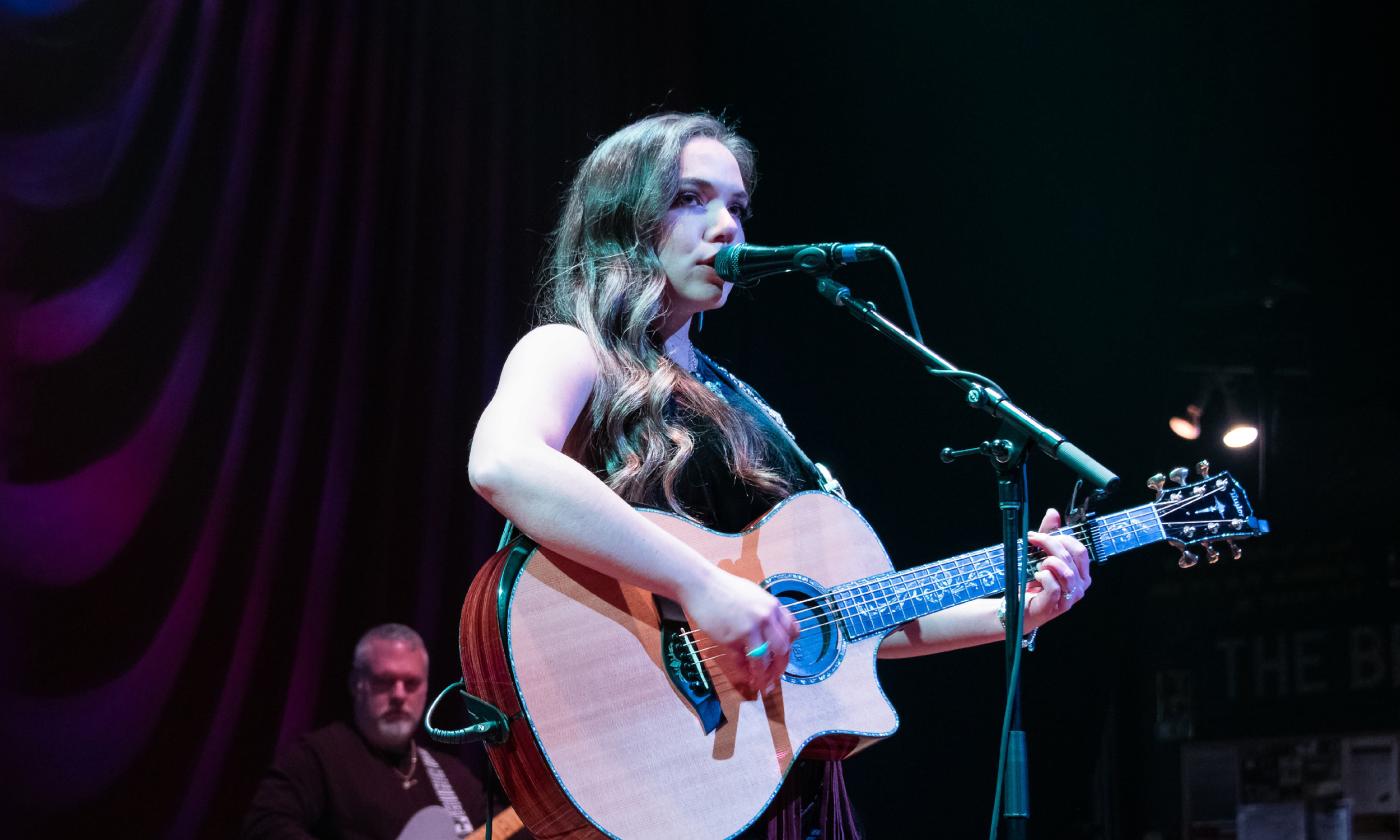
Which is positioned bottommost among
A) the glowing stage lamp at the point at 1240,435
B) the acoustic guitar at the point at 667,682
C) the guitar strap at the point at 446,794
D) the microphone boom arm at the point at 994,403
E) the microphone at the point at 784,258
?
the guitar strap at the point at 446,794

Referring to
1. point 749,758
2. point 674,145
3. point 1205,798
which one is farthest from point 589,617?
point 1205,798

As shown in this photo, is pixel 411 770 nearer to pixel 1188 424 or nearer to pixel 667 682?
pixel 667 682

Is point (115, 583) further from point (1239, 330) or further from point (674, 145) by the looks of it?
point (1239, 330)

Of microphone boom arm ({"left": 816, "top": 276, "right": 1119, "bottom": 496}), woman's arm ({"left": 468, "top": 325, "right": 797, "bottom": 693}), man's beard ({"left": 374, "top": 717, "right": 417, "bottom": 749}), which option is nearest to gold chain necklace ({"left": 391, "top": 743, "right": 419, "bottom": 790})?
man's beard ({"left": 374, "top": 717, "right": 417, "bottom": 749})

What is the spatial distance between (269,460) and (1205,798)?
13.3ft

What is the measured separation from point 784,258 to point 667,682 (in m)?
0.79

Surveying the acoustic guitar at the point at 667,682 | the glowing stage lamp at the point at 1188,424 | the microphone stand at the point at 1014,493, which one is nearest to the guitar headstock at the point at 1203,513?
the acoustic guitar at the point at 667,682

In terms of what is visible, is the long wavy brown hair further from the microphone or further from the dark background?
the dark background

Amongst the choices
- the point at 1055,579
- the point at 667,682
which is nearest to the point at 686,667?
the point at 667,682

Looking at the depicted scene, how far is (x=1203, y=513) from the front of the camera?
2750 millimetres

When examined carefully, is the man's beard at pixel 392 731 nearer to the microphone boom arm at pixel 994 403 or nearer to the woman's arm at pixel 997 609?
the woman's arm at pixel 997 609

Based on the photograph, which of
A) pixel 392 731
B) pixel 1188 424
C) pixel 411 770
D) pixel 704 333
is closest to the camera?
pixel 392 731

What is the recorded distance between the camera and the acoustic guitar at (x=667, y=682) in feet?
6.68

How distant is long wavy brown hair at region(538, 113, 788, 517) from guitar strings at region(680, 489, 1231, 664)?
0.23 metres
